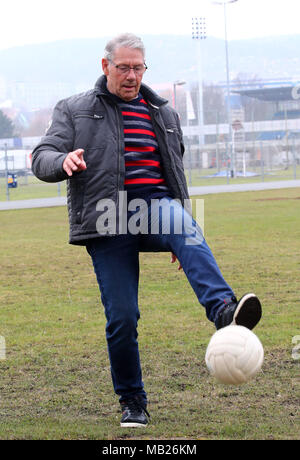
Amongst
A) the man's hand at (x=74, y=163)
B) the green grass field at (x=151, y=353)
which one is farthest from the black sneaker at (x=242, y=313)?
the man's hand at (x=74, y=163)

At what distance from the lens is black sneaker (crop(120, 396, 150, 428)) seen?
14.1ft

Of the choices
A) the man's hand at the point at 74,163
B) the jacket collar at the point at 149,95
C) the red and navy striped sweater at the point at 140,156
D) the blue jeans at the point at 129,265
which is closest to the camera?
the man's hand at the point at 74,163

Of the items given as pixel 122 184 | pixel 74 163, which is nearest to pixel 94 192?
pixel 122 184

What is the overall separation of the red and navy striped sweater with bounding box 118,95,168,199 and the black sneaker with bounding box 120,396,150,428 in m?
1.17

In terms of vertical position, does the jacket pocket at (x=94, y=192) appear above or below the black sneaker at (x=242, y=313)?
above

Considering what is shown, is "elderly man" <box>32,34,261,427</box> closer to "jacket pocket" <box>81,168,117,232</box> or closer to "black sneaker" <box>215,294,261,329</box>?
"jacket pocket" <box>81,168,117,232</box>

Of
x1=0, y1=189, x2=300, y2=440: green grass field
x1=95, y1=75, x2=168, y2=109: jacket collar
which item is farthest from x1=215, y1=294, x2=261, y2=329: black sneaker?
x1=95, y1=75, x2=168, y2=109: jacket collar

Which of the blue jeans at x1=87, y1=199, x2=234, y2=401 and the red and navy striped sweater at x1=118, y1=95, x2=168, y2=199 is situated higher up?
the red and navy striped sweater at x1=118, y1=95, x2=168, y2=199

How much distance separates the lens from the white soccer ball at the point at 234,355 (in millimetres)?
3574

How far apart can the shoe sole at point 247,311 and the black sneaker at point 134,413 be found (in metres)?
1.01

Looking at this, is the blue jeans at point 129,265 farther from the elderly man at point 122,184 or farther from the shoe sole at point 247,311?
the shoe sole at point 247,311

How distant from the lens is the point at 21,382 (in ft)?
17.7

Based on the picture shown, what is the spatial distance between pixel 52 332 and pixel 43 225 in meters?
11.4

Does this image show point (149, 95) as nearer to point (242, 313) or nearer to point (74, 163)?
point (74, 163)
